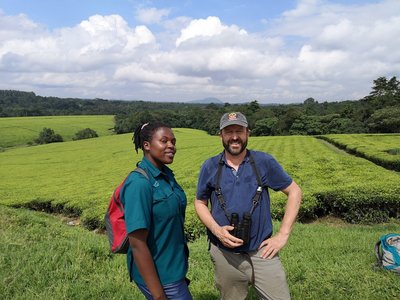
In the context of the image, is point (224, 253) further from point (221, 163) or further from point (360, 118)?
point (360, 118)

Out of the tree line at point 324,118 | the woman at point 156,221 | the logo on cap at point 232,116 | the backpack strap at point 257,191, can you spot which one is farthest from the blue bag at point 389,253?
the tree line at point 324,118

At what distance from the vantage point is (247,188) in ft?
10.2

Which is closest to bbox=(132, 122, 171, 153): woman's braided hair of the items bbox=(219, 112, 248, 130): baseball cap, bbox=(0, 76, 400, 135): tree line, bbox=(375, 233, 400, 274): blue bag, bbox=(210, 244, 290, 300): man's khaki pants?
bbox=(219, 112, 248, 130): baseball cap

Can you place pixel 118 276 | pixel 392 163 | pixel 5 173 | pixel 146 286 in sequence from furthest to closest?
pixel 5 173 → pixel 392 163 → pixel 118 276 → pixel 146 286

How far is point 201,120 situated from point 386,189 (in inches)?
3638

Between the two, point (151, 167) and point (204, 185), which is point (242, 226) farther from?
point (151, 167)

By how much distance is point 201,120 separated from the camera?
4058 inches

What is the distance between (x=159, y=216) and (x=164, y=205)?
0.09 metres

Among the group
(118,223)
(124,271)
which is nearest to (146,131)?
(118,223)

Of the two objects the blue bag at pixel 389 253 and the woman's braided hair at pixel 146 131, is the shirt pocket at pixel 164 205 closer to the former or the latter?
the woman's braided hair at pixel 146 131

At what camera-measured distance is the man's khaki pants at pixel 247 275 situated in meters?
3.07

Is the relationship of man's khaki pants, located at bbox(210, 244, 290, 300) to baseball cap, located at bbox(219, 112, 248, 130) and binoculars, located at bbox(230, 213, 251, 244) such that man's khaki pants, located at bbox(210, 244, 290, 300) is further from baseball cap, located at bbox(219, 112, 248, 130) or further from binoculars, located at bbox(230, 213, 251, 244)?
baseball cap, located at bbox(219, 112, 248, 130)

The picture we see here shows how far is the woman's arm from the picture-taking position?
7.77ft

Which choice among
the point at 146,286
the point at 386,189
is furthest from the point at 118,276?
the point at 386,189
